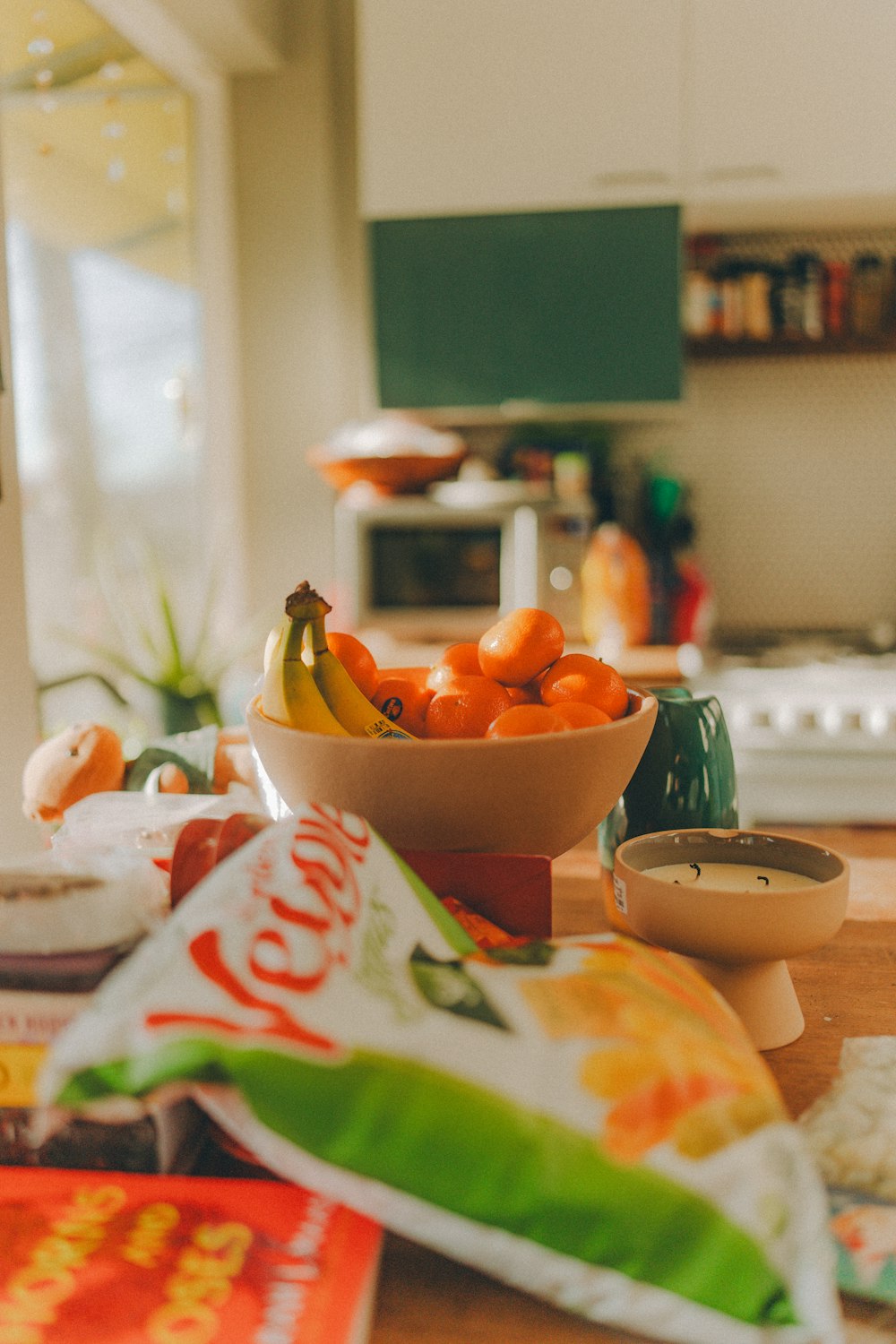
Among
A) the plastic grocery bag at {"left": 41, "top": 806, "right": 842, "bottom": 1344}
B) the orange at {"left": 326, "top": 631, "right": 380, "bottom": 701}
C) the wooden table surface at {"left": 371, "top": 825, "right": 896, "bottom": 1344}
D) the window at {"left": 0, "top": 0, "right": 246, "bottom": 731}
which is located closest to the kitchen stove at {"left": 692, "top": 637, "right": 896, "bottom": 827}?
the wooden table surface at {"left": 371, "top": 825, "right": 896, "bottom": 1344}

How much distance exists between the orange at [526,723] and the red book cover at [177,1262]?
302mm

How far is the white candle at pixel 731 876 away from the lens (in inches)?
27.7

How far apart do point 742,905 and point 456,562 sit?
6.53ft

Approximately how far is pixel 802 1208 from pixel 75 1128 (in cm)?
35

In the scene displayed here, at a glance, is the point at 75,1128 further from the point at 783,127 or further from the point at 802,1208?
the point at 783,127

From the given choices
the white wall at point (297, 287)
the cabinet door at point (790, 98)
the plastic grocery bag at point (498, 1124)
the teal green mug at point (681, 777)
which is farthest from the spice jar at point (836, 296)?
the plastic grocery bag at point (498, 1124)

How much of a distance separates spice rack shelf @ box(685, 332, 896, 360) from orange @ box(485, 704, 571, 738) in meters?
2.23

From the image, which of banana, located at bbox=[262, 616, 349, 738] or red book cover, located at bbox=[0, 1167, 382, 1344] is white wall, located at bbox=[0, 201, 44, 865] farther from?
red book cover, located at bbox=[0, 1167, 382, 1344]

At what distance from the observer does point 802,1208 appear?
42cm

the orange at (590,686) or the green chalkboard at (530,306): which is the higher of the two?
the green chalkboard at (530,306)

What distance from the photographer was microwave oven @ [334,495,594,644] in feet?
8.20

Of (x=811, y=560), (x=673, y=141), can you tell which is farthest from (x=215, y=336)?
(x=811, y=560)

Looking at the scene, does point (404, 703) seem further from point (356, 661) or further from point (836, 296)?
point (836, 296)

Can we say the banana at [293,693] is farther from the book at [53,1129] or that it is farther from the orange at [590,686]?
the book at [53,1129]
